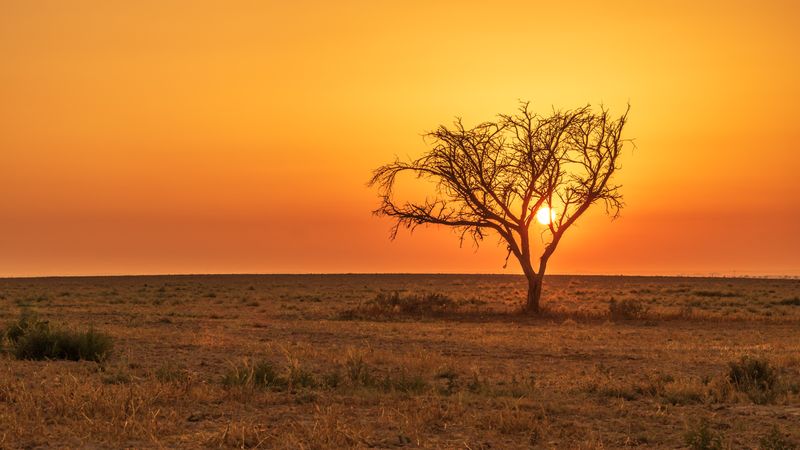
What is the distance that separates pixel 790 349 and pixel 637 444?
13237 mm

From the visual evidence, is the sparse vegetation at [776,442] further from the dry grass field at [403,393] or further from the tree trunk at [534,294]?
Result: the tree trunk at [534,294]

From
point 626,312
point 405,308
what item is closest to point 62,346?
point 405,308

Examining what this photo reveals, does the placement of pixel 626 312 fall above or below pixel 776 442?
above

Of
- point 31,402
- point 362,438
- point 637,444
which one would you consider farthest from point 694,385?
point 31,402

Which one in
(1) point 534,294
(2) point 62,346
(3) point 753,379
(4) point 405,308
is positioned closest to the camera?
(3) point 753,379

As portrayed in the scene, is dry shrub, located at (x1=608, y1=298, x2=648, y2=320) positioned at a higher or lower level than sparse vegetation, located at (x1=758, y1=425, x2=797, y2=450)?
higher

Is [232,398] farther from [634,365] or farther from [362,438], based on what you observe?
[634,365]

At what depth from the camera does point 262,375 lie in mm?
14273

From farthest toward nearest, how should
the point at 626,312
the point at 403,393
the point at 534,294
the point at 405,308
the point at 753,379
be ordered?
the point at 534,294, the point at 405,308, the point at 626,312, the point at 753,379, the point at 403,393

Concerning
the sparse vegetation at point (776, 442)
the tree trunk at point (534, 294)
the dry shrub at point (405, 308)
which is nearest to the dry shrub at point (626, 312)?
the tree trunk at point (534, 294)

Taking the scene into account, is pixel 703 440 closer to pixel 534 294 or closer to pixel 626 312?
pixel 626 312

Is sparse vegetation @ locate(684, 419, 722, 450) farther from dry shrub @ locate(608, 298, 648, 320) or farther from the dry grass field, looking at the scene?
dry shrub @ locate(608, 298, 648, 320)

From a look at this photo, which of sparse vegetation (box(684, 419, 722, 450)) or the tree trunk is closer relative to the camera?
sparse vegetation (box(684, 419, 722, 450))

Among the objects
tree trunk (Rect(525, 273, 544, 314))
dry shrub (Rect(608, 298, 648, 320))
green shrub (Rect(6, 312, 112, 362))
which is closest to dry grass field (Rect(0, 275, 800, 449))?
green shrub (Rect(6, 312, 112, 362))
